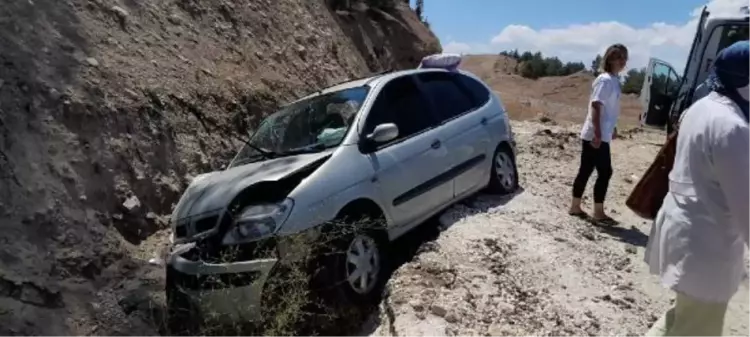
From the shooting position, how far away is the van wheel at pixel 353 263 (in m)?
4.66

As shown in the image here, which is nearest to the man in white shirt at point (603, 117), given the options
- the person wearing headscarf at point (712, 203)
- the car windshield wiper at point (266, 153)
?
the car windshield wiper at point (266, 153)

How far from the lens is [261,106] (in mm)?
9141

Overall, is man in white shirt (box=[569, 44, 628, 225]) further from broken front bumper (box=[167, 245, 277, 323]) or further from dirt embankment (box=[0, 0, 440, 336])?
dirt embankment (box=[0, 0, 440, 336])

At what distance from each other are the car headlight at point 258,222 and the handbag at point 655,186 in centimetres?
215

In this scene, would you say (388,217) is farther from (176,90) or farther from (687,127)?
(176,90)

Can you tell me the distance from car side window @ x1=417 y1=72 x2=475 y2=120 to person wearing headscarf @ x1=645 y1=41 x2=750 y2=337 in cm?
349

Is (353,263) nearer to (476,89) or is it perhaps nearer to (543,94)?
(476,89)

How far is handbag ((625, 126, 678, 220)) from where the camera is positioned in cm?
395

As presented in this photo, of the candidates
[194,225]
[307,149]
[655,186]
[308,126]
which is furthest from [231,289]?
[655,186]

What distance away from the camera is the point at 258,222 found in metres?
4.57

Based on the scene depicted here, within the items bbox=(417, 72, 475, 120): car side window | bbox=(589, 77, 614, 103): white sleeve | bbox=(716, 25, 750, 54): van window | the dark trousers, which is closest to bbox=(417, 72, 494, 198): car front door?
bbox=(417, 72, 475, 120): car side window

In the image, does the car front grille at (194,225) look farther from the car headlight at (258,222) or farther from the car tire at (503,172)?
the car tire at (503,172)

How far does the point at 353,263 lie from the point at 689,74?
7.21 metres

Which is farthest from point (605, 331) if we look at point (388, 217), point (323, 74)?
point (323, 74)
